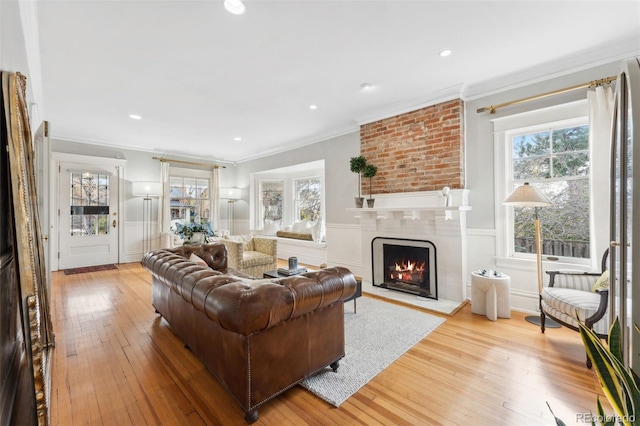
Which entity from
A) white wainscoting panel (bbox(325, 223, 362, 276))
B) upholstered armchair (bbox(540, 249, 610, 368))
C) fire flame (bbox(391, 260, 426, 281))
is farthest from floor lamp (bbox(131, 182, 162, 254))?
upholstered armchair (bbox(540, 249, 610, 368))

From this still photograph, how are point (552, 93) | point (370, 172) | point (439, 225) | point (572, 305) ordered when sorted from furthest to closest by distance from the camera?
point (370, 172) < point (439, 225) < point (552, 93) < point (572, 305)

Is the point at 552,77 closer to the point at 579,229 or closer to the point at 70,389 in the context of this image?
the point at 579,229

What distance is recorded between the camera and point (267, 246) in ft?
15.2

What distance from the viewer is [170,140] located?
5.58 metres

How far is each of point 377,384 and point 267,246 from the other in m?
3.10

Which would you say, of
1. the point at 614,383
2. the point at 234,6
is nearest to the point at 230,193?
the point at 234,6

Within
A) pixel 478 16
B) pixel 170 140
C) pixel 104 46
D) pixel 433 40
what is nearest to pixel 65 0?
pixel 104 46

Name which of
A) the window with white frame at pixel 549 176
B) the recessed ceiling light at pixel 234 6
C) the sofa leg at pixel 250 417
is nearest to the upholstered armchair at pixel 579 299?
the window with white frame at pixel 549 176

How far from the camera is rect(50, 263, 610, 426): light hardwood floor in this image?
1586 mm

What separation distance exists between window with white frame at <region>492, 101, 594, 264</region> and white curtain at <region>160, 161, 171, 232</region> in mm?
6505

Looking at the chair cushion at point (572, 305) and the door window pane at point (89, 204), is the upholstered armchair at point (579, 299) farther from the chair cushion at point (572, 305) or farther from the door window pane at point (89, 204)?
the door window pane at point (89, 204)

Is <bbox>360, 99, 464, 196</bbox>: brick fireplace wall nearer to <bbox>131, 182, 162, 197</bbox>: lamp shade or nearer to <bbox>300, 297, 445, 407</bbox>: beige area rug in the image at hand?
<bbox>300, 297, 445, 407</bbox>: beige area rug

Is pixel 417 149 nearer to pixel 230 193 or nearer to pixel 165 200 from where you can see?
pixel 230 193

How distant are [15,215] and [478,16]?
308cm
